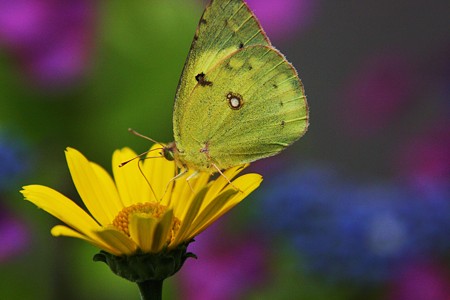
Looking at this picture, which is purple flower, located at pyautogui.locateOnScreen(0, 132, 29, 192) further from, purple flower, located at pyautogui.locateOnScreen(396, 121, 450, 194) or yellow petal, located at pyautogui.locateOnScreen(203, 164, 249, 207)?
purple flower, located at pyautogui.locateOnScreen(396, 121, 450, 194)

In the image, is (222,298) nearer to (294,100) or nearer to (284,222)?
Result: (284,222)

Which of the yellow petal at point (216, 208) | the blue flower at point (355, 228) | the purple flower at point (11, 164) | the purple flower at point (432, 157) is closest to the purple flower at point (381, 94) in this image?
the purple flower at point (432, 157)

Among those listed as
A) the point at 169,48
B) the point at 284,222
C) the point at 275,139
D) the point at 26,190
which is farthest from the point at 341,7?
the point at 26,190

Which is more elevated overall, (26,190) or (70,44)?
(70,44)

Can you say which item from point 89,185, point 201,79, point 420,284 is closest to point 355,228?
point 420,284

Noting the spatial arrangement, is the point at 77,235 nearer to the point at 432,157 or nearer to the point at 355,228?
the point at 355,228

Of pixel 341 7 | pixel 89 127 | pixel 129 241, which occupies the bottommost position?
pixel 129 241

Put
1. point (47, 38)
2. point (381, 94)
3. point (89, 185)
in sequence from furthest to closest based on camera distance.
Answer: point (381, 94) → point (47, 38) → point (89, 185)
